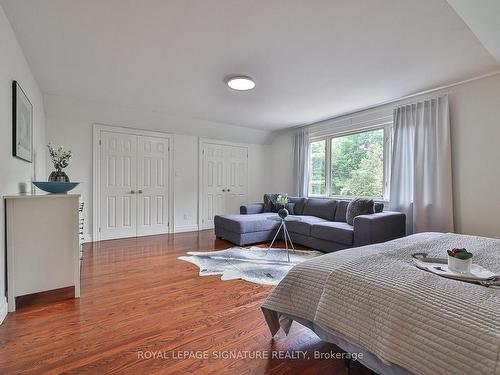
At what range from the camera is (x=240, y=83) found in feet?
10.5

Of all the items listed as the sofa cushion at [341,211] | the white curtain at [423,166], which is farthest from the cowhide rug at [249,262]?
the white curtain at [423,166]

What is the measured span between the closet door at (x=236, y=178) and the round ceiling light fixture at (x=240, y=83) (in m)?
2.74

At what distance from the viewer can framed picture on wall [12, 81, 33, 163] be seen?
7.46 ft

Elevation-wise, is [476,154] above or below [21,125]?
below

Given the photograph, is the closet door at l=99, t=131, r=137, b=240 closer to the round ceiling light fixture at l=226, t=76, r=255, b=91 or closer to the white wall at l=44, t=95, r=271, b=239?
the white wall at l=44, t=95, r=271, b=239

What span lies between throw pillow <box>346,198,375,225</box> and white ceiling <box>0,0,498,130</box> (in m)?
1.59

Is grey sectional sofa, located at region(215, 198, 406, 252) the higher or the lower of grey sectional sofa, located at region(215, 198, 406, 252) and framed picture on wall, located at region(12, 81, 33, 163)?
the lower

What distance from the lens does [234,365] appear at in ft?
4.66

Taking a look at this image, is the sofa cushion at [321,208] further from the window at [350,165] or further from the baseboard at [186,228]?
the baseboard at [186,228]

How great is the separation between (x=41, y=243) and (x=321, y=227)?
3.30 m

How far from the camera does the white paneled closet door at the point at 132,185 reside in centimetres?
→ 457

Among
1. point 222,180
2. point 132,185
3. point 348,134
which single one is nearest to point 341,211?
point 348,134

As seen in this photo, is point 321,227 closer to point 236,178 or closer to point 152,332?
point 152,332

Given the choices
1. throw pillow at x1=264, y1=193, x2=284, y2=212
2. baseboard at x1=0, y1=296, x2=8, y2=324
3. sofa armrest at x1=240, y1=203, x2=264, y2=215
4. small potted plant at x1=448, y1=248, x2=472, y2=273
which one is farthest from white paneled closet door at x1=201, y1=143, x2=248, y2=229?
small potted plant at x1=448, y1=248, x2=472, y2=273
